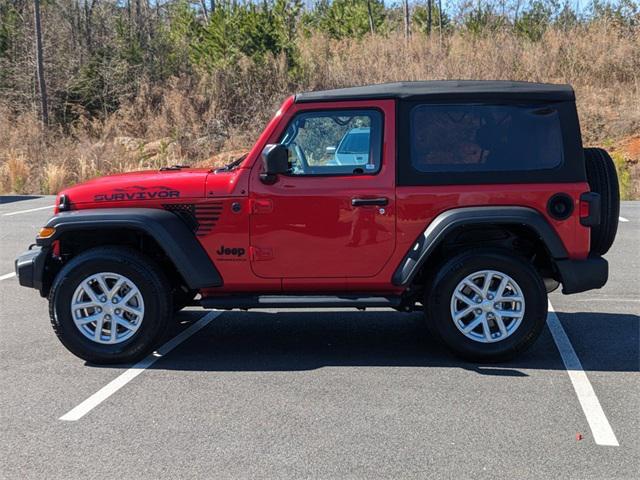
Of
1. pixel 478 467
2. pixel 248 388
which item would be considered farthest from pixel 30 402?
pixel 478 467

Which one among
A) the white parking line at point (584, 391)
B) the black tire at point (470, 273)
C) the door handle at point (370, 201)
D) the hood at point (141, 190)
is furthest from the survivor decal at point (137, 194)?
the white parking line at point (584, 391)

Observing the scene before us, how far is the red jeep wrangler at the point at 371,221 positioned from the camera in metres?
5.59

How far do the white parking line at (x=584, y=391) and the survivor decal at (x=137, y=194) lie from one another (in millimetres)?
3084

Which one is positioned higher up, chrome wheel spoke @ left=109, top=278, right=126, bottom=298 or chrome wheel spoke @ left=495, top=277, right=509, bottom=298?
chrome wheel spoke @ left=109, top=278, right=126, bottom=298

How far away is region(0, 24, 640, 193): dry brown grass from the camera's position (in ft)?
82.1

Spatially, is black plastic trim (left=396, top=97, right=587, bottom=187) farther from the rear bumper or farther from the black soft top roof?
the rear bumper

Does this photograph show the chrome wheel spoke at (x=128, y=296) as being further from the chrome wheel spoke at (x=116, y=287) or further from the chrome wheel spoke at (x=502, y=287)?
the chrome wheel spoke at (x=502, y=287)

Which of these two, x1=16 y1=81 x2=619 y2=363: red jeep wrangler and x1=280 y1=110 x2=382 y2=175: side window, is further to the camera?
x1=280 y1=110 x2=382 y2=175: side window

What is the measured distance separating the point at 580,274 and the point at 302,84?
22653 mm

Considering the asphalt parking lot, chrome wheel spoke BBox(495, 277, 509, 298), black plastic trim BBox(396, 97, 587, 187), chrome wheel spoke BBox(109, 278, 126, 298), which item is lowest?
the asphalt parking lot

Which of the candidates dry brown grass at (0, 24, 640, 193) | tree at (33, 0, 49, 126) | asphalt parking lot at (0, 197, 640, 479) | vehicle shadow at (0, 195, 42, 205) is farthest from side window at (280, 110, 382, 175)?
tree at (33, 0, 49, 126)

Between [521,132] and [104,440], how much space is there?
3.53m

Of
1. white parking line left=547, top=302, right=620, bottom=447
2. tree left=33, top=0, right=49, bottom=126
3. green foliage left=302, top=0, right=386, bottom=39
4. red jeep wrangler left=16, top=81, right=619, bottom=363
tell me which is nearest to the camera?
white parking line left=547, top=302, right=620, bottom=447

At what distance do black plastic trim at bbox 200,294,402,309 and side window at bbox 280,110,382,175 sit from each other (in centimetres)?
91
